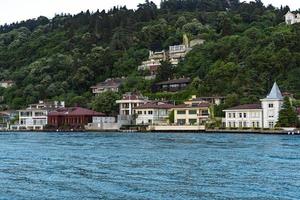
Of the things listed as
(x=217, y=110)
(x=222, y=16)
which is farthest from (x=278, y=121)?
(x=222, y=16)

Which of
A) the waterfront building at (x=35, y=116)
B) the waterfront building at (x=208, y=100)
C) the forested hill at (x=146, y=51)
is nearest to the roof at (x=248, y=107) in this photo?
the forested hill at (x=146, y=51)

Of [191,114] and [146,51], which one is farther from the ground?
[146,51]

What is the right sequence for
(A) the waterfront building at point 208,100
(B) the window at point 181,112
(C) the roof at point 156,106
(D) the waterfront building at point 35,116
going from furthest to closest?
(D) the waterfront building at point 35,116, (C) the roof at point 156,106, (A) the waterfront building at point 208,100, (B) the window at point 181,112

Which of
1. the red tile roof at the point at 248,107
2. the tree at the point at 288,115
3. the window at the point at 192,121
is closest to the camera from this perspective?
the tree at the point at 288,115

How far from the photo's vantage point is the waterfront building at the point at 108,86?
337 ft

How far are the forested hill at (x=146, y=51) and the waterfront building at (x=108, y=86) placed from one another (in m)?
1.49

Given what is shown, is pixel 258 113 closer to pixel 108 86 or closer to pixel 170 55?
pixel 108 86

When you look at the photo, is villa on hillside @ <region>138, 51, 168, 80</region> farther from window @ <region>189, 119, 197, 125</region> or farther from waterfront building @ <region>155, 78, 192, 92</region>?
window @ <region>189, 119, 197, 125</region>

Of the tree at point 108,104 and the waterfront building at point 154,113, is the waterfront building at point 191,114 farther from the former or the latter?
the tree at point 108,104

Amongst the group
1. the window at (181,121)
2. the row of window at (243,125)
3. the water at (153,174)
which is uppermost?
the window at (181,121)

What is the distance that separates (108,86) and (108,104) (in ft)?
40.6

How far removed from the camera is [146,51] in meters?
122

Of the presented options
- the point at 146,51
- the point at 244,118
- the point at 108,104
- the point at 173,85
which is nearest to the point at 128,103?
the point at 108,104

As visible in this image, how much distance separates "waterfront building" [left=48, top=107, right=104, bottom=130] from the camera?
89.7 m
